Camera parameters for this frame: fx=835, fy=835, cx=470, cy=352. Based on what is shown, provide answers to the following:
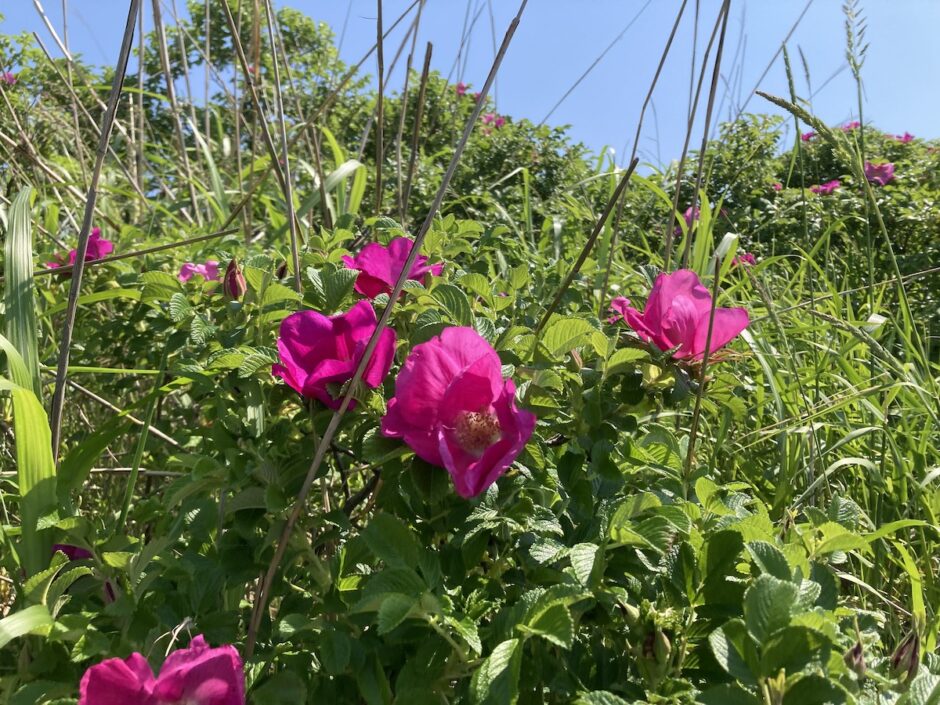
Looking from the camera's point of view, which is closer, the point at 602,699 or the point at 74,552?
the point at 602,699

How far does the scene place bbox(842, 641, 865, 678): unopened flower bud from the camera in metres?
0.60

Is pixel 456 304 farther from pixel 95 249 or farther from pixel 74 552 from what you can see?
pixel 95 249

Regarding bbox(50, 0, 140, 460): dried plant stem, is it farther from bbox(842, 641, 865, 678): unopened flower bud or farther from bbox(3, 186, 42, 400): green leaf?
bbox(842, 641, 865, 678): unopened flower bud

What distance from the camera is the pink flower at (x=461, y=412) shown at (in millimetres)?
688

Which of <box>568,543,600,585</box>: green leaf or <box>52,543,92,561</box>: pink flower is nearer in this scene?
<box>568,543,600,585</box>: green leaf

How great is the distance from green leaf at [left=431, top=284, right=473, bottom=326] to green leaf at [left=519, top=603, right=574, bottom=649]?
0.32m

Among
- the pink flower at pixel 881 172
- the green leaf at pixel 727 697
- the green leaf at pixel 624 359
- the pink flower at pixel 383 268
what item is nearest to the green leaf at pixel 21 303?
the pink flower at pixel 383 268

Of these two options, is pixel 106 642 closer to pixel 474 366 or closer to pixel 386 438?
pixel 386 438

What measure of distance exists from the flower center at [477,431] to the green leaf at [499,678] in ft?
0.54

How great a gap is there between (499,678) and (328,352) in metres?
0.33

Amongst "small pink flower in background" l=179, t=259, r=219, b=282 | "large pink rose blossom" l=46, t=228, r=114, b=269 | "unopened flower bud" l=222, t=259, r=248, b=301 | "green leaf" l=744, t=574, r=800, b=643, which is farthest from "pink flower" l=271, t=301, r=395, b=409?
"large pink rose blossom" l=46, t=228, r=114, b=269

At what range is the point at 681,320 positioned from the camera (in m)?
0.85

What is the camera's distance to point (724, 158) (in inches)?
146

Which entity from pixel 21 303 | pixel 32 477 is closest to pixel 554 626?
pixel 32 477
